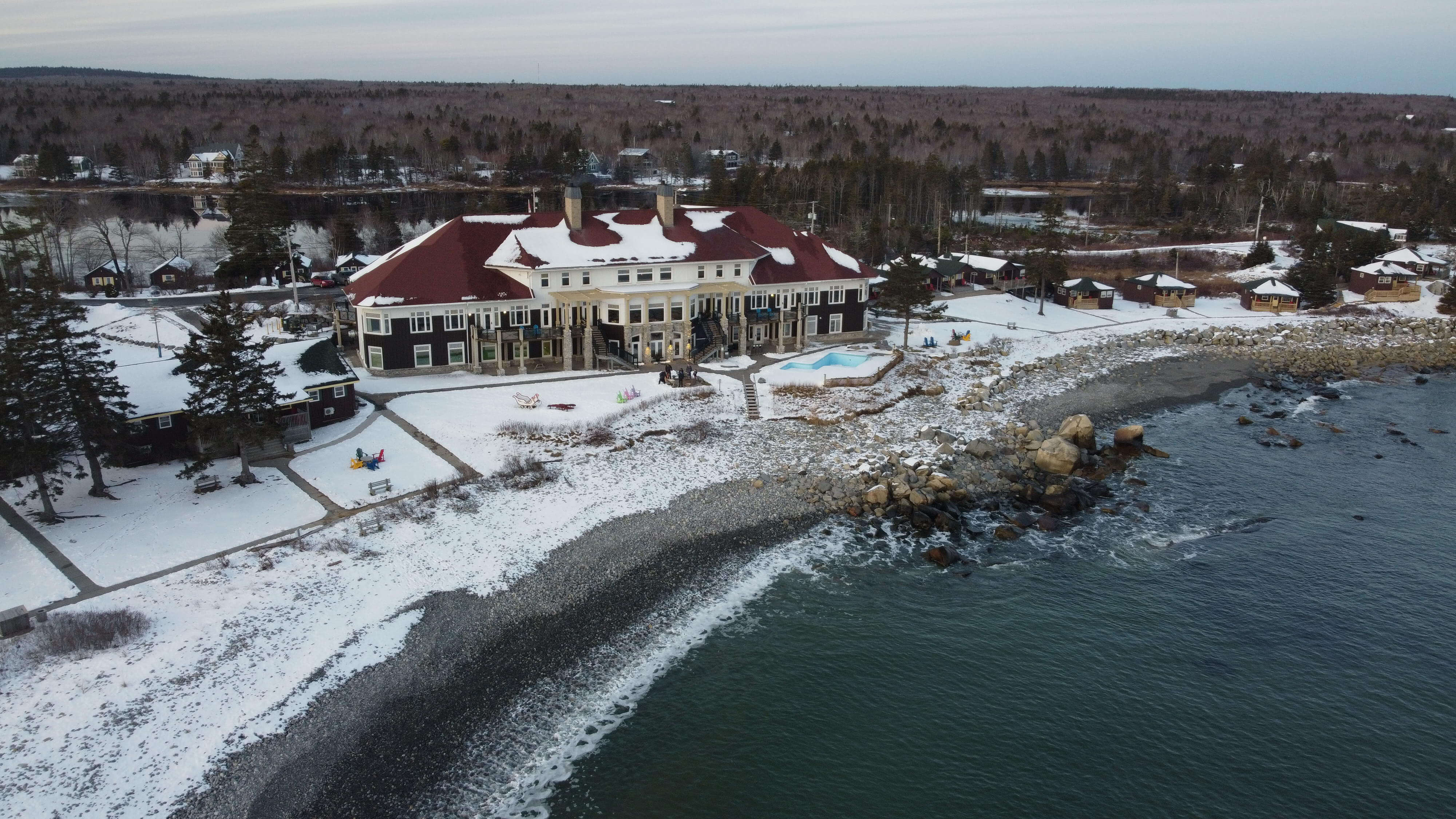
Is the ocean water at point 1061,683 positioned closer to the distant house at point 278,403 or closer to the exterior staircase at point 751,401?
the exterior staircase at point 751,401

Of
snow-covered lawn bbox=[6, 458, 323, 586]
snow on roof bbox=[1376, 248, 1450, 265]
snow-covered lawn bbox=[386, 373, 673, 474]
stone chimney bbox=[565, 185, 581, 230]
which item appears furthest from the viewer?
snow on roof bbox=[1376, 248, 1450, 265]

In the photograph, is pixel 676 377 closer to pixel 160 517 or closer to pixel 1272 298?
pixel 160 517

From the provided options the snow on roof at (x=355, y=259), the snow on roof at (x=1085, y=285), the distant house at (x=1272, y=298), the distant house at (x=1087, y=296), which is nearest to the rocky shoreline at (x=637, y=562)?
the distant house at (x=1087, y=296)

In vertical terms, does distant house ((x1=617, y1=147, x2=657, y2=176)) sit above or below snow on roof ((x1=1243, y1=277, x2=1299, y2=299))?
above

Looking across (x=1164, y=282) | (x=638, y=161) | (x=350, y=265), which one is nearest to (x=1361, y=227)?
(x=1164, y=282)

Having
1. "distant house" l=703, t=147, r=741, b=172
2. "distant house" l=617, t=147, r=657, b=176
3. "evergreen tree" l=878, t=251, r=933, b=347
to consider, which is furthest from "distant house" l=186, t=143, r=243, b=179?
"evergreen tree" l=878, t=251, r=933, b=347

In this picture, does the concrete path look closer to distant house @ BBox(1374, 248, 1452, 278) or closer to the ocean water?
the ocean water
